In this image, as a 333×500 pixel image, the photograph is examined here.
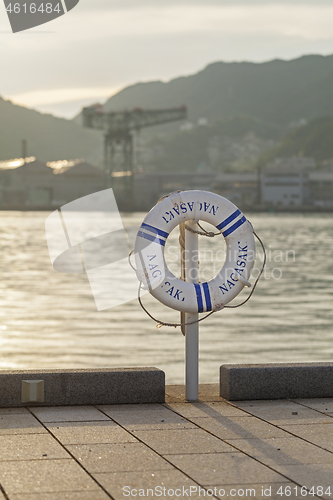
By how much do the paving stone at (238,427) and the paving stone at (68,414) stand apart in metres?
0.51

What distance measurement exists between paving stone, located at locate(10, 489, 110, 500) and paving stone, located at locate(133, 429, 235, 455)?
55 centimetres

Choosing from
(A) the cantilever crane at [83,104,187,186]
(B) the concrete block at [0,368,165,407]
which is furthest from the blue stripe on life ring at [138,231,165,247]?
(A) the cantilever crane at [83,104,187,186]

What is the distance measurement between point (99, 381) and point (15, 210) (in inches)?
4289

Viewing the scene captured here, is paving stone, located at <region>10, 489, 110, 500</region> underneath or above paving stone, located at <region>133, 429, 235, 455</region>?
above

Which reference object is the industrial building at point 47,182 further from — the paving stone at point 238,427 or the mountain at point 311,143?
the paving stone at point 238,427

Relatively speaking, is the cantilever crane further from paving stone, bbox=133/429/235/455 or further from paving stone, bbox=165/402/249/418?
paving stone, bbox=133/429/235/455

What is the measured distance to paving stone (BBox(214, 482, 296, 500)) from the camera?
2.54 metres

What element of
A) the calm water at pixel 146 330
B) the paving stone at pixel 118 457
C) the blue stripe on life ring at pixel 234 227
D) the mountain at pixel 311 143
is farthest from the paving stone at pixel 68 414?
the mountain at pixel 311 143

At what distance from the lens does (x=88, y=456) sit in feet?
9.86

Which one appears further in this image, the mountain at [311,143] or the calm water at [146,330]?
the mountain at [311,143]

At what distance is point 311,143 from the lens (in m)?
181

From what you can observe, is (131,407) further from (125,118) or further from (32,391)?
(125,118)

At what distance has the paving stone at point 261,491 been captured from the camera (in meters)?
2.54

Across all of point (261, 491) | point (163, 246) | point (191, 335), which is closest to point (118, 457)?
point (261, 491)
